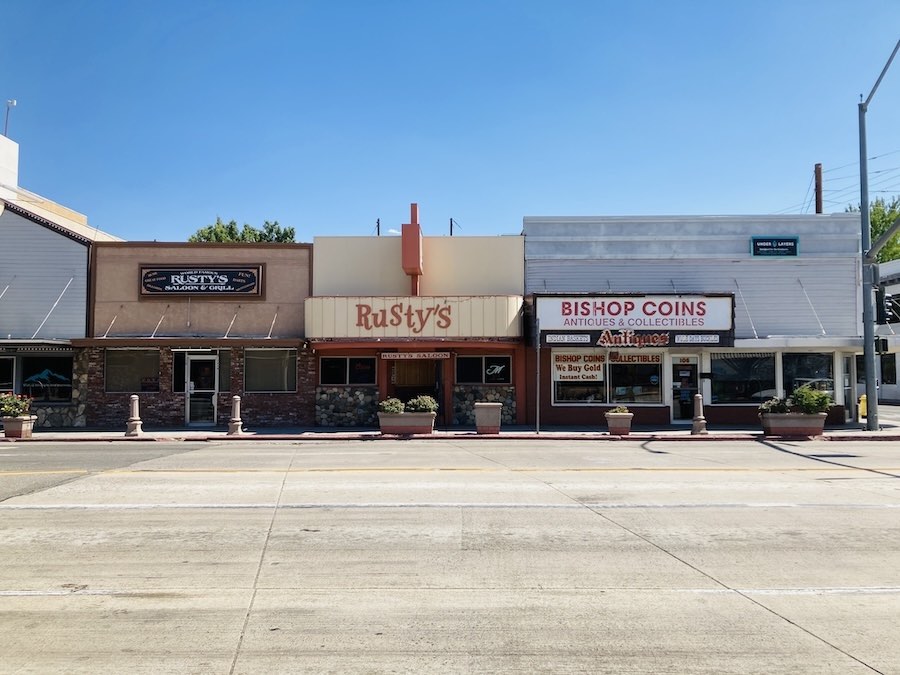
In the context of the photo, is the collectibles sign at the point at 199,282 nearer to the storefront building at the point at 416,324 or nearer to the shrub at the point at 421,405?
the storefront building at the point at 416,324

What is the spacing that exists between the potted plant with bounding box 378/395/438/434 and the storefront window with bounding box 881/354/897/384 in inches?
1370

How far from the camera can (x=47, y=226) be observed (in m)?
24.8

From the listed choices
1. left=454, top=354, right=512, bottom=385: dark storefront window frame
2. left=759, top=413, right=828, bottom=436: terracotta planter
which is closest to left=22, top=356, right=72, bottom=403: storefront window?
left=454, top=354, right=512, bottom=385: dark storefront window frame

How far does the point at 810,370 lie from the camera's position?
24.8 meters

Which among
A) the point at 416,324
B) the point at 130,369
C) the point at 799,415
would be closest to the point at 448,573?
the point at 416,324

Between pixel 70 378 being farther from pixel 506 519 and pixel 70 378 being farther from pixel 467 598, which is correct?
pixel 467 598

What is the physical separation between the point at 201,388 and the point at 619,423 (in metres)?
14.0

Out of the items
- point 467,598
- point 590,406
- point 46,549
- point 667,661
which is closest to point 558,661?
point 667,661

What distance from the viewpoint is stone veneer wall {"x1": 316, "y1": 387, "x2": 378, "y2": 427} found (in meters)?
24.4

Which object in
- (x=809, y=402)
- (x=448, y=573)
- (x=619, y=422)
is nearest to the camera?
(x=448, y=573)

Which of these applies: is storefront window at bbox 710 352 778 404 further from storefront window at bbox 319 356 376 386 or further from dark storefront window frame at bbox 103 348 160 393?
dark storefront window frame at bbox 103 348 160 393

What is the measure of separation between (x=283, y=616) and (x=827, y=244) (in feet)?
83.3

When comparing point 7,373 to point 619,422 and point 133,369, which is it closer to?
point 133,369

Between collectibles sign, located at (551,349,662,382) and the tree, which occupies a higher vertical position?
the tree
